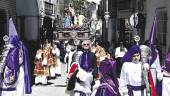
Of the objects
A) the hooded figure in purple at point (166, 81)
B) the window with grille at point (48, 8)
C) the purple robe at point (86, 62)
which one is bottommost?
the hooded figure in purple at point (166, 81)

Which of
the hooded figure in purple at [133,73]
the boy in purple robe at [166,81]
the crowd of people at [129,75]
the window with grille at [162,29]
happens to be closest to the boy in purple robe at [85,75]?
the crowd of people at [129,75]

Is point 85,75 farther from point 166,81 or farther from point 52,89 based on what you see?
point 52,89

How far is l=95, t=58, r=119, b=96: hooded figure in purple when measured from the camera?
9.09 meters

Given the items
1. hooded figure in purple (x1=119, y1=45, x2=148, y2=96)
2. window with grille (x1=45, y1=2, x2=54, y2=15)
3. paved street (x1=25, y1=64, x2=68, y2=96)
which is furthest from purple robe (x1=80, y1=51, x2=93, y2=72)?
window with grille (x1=45, y1=2, x2=54, y2=15)

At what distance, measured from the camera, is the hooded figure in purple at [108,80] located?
358 inches

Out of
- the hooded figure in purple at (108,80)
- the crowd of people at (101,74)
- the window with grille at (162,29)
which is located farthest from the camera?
the window with grille at (162,29)

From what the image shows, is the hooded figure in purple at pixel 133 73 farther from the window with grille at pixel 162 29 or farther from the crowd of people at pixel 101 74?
the window with grille at pixel 162 29

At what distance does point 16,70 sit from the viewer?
36.3 ft

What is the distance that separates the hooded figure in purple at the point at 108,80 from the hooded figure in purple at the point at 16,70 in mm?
2533

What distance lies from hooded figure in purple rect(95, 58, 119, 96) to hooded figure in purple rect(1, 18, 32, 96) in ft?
8.31

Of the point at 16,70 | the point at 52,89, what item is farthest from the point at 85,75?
the point at 52,89

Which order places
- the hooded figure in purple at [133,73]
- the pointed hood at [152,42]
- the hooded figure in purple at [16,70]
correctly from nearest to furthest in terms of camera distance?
the hooded figure in purple at [133,73] → the hooded figure in purple at [16,70] → the pointed hood at [152,42]

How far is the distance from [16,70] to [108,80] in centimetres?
264

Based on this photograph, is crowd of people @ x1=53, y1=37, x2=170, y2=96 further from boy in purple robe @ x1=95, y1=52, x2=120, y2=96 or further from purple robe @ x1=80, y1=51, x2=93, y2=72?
boy in purple robe @ x1=95, y1=52, x2=120, y2=96
